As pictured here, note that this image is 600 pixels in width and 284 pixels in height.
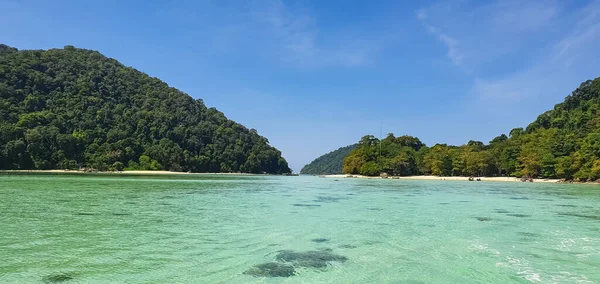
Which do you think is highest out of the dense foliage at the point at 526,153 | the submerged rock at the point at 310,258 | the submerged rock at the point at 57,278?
the dense foliage at the point at 526,153

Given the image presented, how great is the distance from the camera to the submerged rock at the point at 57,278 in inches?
276

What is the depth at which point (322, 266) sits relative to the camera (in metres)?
8.61

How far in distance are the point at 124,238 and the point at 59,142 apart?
99095mm

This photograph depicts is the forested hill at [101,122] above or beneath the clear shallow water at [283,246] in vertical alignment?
above

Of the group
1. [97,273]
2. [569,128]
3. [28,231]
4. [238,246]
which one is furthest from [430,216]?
[569,128]

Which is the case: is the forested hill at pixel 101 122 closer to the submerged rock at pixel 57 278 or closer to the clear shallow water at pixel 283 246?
the clear shallow water at pixel 283 246

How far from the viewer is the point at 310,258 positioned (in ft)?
30.7

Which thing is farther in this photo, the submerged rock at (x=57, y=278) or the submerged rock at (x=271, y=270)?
the submerged rock at (x=271, y=270)

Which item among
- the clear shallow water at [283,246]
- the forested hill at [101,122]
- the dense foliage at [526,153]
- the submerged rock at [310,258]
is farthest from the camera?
the forested hill at [101,122]

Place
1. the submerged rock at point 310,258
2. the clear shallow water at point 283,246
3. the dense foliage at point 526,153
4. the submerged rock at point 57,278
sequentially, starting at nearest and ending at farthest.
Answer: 1. the submerged rock at point 57,278
2. the clear shallow water at point 283,246
3. the submerged rock at point 310,258
4. the dense foliage at point 526,153

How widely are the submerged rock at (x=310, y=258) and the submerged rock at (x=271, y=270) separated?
14.6 inches

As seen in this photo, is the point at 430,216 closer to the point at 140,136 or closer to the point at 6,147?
the point at 6,147

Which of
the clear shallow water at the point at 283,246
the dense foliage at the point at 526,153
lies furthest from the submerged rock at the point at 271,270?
the dense foliage at the point at 526,153

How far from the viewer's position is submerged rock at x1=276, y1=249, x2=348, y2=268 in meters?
8.83
